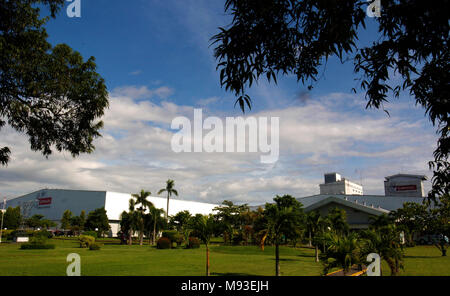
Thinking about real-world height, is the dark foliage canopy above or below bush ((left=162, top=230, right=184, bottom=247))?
above

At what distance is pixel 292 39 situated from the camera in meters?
6.84

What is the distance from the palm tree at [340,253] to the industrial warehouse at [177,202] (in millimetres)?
51890

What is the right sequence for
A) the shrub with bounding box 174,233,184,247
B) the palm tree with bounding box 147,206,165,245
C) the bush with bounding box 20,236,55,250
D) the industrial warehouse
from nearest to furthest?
the bush with bounding box 20,236,55,250, the shrub with bounding box 174,233,184,247, the industrial warehouse, the palm tree with bounding box 147,206,165,245

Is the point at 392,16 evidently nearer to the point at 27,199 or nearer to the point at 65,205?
the point at 65,205

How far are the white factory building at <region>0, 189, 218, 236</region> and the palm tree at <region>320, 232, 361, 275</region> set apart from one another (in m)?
83.9

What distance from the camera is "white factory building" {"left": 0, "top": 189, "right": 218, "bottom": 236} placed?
89625mm

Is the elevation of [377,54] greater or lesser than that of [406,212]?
greater

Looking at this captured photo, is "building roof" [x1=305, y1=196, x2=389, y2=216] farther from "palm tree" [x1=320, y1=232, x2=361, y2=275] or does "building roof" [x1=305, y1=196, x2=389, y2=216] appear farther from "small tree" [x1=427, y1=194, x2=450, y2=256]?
"palm tree" [x1=320, y1=232, x2=361, y2=275]

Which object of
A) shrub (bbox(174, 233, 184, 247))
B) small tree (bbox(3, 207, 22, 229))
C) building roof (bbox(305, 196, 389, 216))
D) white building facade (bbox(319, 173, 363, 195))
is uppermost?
white building facade (bbox(319, 173, 363, 195))

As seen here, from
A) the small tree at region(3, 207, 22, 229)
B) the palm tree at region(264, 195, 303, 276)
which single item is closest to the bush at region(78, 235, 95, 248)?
the palm tree at region(264, 195, 303, 276)

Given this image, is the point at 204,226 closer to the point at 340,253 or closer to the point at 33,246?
the point at 340,253

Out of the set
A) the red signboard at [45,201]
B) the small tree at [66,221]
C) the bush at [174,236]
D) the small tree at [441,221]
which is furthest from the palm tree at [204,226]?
the red signboard at [45,201]
